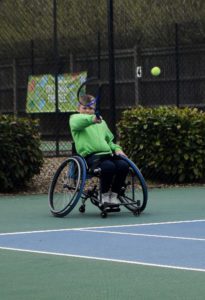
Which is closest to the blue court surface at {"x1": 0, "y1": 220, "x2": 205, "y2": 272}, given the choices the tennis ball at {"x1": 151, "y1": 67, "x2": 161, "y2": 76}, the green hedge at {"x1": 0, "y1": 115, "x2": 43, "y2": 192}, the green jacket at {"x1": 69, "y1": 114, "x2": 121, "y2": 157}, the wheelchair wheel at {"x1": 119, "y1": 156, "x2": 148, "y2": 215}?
the wheelchair wheel at {"x1": 119, "y1": 156, "x2": 148, "y2": 215}

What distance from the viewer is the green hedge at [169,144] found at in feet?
47.0

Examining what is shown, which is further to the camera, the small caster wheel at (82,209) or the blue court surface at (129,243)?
the small caster wheel at (82,209)

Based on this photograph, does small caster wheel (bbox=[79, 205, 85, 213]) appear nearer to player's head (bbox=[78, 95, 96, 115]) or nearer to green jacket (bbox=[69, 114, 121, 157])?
green jacket (bbox=[69, 114, 121, 157])

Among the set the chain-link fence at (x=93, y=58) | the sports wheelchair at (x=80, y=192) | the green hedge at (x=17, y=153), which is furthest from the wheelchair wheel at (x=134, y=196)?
the chain-link fence at (x=93, y=58)

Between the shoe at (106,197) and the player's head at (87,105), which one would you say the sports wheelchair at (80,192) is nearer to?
the shoe at (106,197)

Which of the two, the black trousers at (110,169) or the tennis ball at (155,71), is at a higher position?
the tennis ball at (155,71)

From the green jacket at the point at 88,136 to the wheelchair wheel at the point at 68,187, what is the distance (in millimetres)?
216

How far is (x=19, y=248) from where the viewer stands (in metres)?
8.27

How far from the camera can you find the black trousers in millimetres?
10641

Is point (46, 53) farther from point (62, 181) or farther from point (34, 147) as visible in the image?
point (62, 181)

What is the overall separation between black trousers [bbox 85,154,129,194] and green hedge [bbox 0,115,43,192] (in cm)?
272

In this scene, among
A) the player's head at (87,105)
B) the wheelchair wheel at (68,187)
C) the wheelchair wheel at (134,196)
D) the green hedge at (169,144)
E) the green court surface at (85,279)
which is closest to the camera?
the green court surface at (85,279)

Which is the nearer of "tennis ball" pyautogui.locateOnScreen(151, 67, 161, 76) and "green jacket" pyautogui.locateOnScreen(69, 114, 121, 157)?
"green jacket" pyautogui.locateOnScreen(69, 114, 121, 157)

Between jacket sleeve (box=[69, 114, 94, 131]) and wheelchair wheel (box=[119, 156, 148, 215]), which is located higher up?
jacket sleeve (box=[69, 114, 94, 131])
